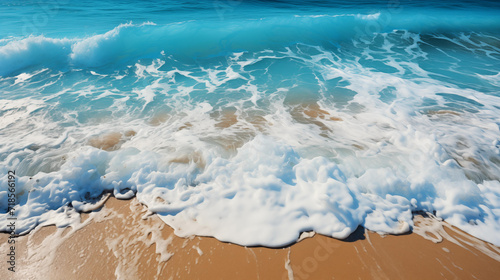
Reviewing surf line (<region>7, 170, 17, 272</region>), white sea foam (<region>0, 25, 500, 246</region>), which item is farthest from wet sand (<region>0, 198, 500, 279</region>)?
white sea foam (<region>0, 25, 500, 246</region>)

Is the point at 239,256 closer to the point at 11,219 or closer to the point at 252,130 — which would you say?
the point at 252,130

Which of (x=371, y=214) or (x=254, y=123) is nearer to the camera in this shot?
(x=371, y=214)

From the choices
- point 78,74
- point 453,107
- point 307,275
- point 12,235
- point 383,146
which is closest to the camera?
point 307,275

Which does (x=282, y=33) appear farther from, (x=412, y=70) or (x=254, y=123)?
Answer: (x=254, y=123)

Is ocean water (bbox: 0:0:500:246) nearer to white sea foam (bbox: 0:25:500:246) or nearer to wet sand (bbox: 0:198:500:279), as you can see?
white sea foam (bbox: 0:25:500:246)

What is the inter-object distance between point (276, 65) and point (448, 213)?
757 cm

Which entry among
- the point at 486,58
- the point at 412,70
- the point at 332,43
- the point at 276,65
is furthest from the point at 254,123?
the point at 486,58

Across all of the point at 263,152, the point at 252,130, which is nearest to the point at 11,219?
the point at 263,152

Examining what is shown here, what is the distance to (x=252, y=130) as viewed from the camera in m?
4.92

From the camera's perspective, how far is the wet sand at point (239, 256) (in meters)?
2.37

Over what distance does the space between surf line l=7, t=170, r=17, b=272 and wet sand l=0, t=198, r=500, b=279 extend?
53mm

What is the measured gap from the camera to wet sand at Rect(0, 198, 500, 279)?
93.3 inches

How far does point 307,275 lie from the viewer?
233 centimetres

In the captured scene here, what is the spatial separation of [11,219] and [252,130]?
13.0 feet
